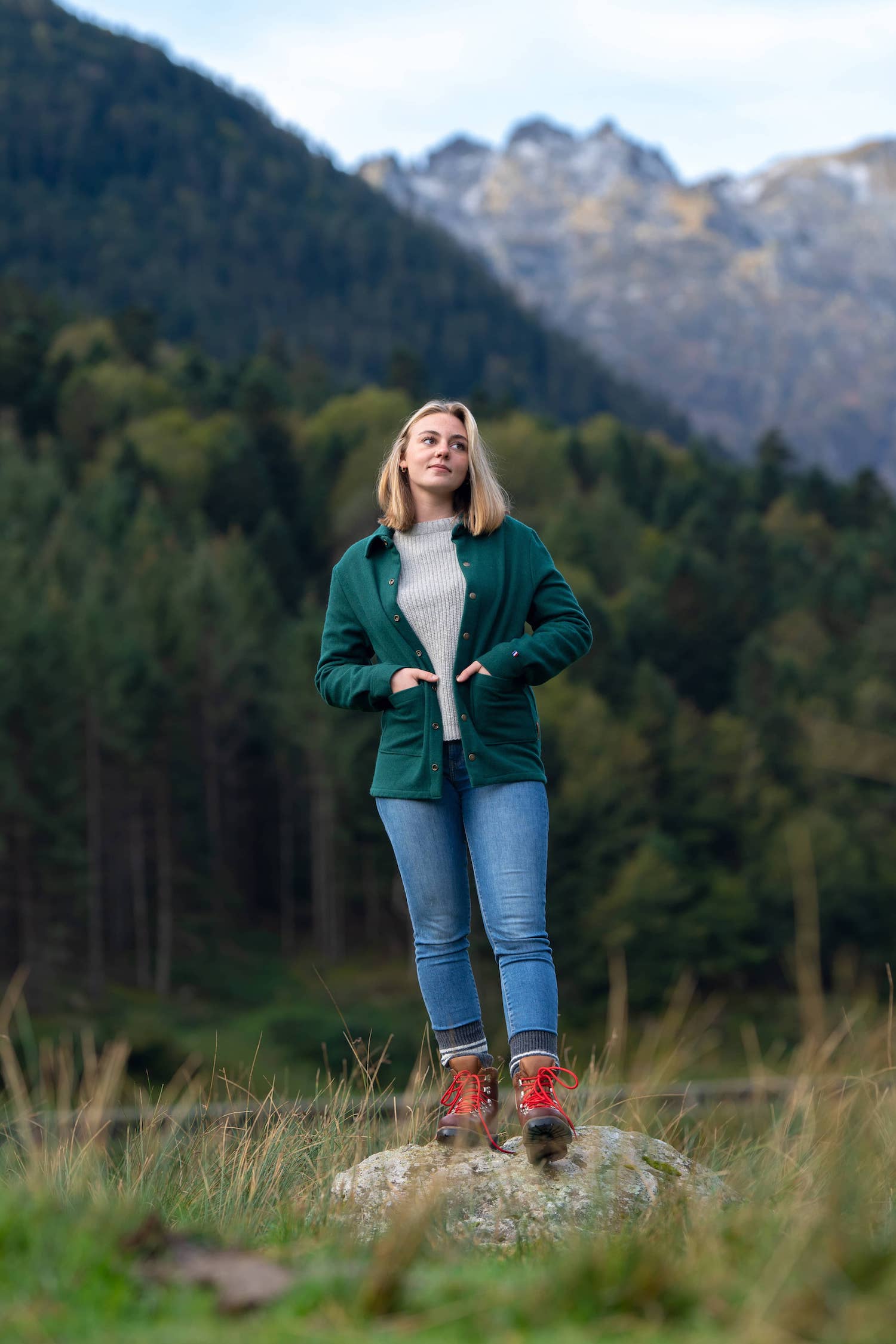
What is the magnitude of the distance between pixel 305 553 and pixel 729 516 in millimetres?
24735

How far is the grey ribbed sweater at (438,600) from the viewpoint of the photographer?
155 inches

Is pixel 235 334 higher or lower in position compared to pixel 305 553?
higher

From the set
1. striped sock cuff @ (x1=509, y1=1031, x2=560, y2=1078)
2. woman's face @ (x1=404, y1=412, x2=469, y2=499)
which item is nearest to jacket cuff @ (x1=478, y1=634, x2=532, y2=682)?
woman's face @ (x1=404, y1=412, x2=469, y2=499)

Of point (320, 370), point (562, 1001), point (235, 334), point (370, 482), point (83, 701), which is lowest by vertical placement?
point (562, 1001)

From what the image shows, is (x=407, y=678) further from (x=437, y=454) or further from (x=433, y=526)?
A: (x=437, y=454)

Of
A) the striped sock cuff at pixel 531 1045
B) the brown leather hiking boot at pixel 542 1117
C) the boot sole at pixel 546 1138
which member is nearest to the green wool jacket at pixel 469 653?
the striped sock cuff at pixel 531 1045

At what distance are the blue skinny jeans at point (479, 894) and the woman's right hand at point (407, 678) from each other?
20 centimetres

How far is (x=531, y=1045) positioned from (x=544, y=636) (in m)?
1.13

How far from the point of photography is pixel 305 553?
74812 millimetres

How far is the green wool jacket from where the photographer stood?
387 cm

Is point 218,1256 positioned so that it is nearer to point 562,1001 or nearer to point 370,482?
point 562,1001

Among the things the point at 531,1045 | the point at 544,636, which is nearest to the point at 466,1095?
the point at 531,1045

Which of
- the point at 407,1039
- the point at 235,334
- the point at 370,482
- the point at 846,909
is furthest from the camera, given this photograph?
the point at 235,334

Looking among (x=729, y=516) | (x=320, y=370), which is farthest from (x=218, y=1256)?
(x=320, y=370)
